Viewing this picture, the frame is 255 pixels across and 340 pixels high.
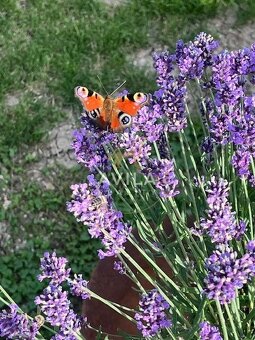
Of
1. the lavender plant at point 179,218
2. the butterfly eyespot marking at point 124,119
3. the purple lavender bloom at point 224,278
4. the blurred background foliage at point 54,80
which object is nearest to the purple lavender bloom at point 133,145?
the lavender plant at point 179,218

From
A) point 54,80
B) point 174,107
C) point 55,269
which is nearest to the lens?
point 55,269

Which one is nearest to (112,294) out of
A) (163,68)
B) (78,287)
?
(78,287)

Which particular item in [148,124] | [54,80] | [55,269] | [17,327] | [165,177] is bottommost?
[17,327]

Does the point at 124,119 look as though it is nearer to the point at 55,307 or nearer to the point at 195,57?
the point at 195,57

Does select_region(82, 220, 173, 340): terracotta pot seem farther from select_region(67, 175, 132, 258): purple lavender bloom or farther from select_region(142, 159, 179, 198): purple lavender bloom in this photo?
select_region(142, 159, 179, 198): purple lavender bloom

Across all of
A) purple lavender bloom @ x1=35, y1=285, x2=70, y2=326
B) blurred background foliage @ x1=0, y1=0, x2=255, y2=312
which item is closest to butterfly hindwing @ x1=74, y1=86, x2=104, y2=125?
purple lavender bloom @ x1=35, y1=285, x2=70, y2=326
